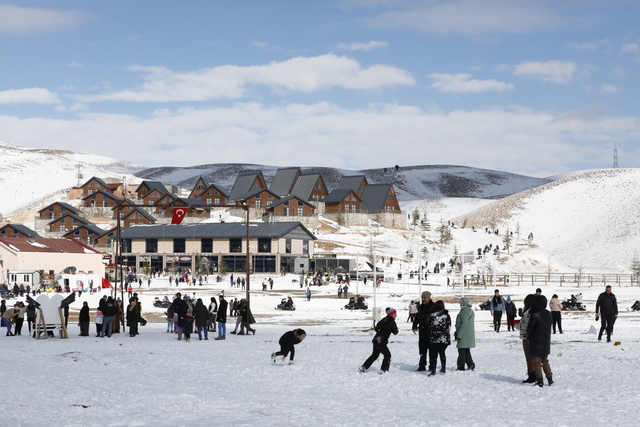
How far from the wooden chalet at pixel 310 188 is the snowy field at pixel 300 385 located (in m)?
117

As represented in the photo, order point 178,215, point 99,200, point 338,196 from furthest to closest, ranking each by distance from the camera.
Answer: point 99,200 < point 338,196 < point 178,215

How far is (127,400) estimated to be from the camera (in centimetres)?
1286

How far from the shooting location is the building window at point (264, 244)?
9412 centimetres

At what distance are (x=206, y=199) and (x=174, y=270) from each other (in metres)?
49.9

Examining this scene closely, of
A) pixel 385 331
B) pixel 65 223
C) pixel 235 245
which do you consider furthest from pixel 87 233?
pixel 385 331

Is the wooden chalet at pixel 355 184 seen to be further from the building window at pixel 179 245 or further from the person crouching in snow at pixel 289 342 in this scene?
the person crouching in snow at pixel 289 342

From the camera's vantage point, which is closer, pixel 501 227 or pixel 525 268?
pixel 525 268

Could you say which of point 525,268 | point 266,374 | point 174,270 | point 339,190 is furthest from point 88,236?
point 266,374

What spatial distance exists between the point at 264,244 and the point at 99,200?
58.9 m

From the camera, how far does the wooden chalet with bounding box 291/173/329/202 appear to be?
141250 millimetres

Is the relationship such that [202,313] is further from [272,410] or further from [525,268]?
[525,268]

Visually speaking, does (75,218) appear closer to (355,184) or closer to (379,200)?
(379,200)

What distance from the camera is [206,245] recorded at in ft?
321

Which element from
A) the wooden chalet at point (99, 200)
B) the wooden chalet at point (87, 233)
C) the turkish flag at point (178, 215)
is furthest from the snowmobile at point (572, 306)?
the wooden chalet at point (99, 200)
